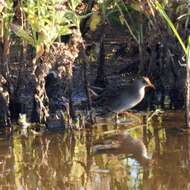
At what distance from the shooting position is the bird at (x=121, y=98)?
822 centimetres

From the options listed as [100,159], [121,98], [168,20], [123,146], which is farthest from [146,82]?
[100,159]

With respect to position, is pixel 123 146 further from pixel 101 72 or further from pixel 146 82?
pixel 101 72

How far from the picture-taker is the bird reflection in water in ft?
22.7

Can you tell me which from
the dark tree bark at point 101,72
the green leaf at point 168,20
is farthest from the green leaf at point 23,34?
the dark tree bark at point 101,72

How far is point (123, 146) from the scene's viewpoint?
7.28 metres

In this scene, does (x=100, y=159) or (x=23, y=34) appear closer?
(x=100, y=159)

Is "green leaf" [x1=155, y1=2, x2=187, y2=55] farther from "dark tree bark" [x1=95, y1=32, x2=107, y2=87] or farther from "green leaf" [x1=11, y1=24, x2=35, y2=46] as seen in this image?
"dark tree bark" [x1=95, y1=32, x2=107, y2=87]

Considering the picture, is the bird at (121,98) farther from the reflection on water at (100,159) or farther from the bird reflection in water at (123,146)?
the bird reflection in water at (123,146)

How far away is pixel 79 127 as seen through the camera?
7.66 metres

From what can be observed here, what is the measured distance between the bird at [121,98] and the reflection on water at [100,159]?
0.42 metres

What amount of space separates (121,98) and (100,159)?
153cm

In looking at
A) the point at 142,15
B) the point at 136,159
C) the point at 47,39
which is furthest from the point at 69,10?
the point at 136,159

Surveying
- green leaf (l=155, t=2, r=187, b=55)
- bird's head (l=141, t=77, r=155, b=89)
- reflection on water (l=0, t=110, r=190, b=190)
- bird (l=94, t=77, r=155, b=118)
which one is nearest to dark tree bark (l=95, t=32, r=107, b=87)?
bird (l=94, t=77, r=155, b=118)

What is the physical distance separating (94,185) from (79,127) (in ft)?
5.14
